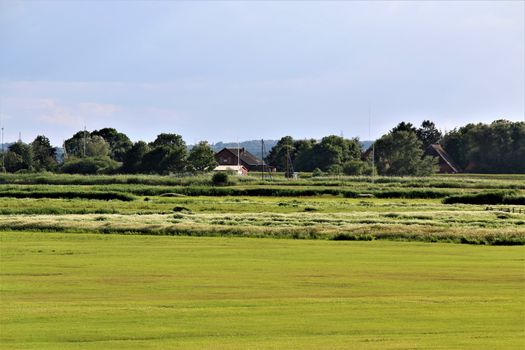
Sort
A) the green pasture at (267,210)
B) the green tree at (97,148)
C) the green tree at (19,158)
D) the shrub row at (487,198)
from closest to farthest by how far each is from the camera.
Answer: the green pasture at (267,210)
the shrub row at (487,198)
the green tree at (19,158)
the green tree at (97,148)

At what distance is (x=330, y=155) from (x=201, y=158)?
82.2 ft

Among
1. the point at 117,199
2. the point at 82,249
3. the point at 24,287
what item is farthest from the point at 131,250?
the point at 117,199

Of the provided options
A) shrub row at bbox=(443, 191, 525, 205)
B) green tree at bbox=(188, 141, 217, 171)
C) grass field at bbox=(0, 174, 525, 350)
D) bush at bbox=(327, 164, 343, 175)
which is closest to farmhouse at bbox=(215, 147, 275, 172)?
bush at bbox=(327, 164, 343, 175)

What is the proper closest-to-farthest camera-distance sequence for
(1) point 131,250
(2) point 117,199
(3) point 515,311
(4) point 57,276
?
(3) point 515,311
(4) point 57,276
(1) point 131,250
(2) point 117,199

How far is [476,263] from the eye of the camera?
40.1 m

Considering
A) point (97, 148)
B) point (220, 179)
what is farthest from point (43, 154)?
point (220, 179)

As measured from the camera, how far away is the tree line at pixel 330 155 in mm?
151500

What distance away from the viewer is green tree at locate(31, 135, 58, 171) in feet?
560

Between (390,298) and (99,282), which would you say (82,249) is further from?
(390,298)

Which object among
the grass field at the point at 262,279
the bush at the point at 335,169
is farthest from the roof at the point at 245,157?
the grass field at the point at 262,279

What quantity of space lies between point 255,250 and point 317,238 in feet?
30.9

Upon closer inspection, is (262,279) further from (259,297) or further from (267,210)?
(267,210)

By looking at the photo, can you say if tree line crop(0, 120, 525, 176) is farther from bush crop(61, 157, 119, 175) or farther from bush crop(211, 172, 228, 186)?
bush crop(211, 172, 228, 186)

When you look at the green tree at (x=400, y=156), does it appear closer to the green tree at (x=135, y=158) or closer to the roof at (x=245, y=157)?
the green tree at (x=135, y=158)
